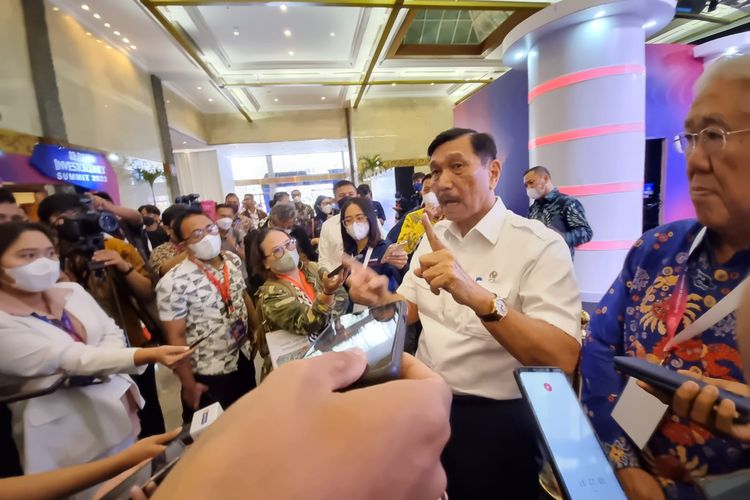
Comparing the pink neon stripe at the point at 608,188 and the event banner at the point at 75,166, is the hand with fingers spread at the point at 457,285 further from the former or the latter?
the event banner at the point at 75,166

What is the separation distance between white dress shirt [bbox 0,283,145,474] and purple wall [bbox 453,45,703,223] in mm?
5848

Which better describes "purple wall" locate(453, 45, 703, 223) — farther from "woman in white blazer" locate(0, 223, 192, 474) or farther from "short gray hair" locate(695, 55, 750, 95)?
"woman in white blazer" locate(0, 223, 192, 474)

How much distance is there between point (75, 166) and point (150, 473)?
605 centimetres

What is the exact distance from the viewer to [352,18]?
20.6 feet

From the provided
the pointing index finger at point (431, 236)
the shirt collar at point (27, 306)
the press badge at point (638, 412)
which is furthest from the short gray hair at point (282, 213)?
the press badge at point (638, 412)

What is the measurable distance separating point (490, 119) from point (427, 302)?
6.55 meters

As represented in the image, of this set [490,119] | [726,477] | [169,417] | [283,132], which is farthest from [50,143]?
[283,132]

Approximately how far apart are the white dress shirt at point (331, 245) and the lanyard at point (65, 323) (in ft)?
5.48

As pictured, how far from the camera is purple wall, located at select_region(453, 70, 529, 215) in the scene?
574 centimetres

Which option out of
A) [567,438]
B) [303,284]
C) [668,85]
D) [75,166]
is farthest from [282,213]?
[668,85]

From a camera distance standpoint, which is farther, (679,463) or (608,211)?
(608,211)

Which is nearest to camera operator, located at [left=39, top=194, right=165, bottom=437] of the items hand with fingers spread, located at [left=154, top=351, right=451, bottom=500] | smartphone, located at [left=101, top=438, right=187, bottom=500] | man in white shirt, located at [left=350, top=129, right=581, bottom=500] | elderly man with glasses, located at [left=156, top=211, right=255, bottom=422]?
elderly man with glasses, located at [left=156, top=211, right=255, bottom=422]

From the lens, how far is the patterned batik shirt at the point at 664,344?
720 millimetres

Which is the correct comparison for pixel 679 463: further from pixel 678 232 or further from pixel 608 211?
pixel 608 211
